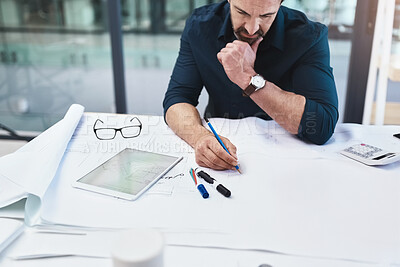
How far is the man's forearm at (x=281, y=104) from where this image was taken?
1094mm

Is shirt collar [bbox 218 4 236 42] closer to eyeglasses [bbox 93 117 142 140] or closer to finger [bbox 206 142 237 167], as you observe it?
eyeglasses [bbox 93 117 142 140]

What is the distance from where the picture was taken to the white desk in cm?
61

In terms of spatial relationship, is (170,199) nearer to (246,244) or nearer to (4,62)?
(246,244)

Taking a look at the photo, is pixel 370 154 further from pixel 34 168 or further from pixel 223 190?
pixel 34 168

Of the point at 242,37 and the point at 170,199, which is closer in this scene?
the point at 170,199

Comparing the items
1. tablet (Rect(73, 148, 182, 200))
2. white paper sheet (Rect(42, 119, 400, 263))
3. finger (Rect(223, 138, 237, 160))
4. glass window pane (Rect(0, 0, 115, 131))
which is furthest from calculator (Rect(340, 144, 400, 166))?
glass window pane (Rect(0, 0, 115, 131))

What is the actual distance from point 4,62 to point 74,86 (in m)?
0.54

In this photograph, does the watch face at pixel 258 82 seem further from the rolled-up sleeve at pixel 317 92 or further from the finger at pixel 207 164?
the finger at pixel 207 164

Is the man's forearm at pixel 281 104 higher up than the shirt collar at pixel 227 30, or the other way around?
the shirt collar at pixel 227 30

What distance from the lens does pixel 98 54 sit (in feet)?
8.68

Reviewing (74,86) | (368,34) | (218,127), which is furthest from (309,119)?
(74,86)

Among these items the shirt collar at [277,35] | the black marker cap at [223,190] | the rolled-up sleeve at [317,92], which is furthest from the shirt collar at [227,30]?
the black marker cap at [223,190]

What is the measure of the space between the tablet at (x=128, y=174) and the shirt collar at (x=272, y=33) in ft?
1.94

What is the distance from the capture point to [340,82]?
2.40m
